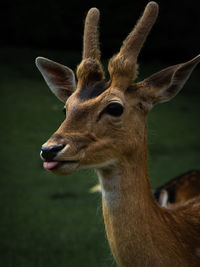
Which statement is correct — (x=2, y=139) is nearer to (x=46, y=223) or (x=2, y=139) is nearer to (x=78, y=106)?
(x=46, y=223)

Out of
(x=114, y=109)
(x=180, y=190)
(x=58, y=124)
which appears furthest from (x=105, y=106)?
(x=58, y=124)

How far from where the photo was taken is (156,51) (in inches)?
566

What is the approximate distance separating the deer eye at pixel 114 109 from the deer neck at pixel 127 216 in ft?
0.92

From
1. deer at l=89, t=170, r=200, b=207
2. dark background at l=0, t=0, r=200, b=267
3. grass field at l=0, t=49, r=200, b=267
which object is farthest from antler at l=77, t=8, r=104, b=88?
deer at l=89, t=170, r=200, b=207

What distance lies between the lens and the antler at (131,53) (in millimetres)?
2947

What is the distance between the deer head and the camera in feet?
8.41

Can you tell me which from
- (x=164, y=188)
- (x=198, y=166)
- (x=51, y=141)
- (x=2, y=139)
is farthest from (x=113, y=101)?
(x=2, y=139)

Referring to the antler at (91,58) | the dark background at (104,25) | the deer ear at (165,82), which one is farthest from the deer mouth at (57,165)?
the dark background at (104,25)

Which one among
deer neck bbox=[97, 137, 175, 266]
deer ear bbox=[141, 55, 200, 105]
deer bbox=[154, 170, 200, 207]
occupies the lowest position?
deer neck bbox=[97, 137, 175, 266]

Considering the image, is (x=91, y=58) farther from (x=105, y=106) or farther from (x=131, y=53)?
(x=105, y=106)

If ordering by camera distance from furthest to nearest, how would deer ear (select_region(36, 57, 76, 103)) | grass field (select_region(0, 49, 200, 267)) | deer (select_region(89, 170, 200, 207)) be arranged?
grass field (select_region(0, 49, 200, 267)) → deer (select_region(89, 170, 200, 207)) → deer ear (select_region(36, 57, 76, 103))

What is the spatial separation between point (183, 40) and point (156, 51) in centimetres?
91

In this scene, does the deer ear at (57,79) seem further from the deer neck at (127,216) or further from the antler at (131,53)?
the deer neck at (127,216)

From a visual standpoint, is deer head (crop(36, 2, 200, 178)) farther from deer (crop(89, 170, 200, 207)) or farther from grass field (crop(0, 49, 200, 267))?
deer (crop(89, 170, 200, 207))
